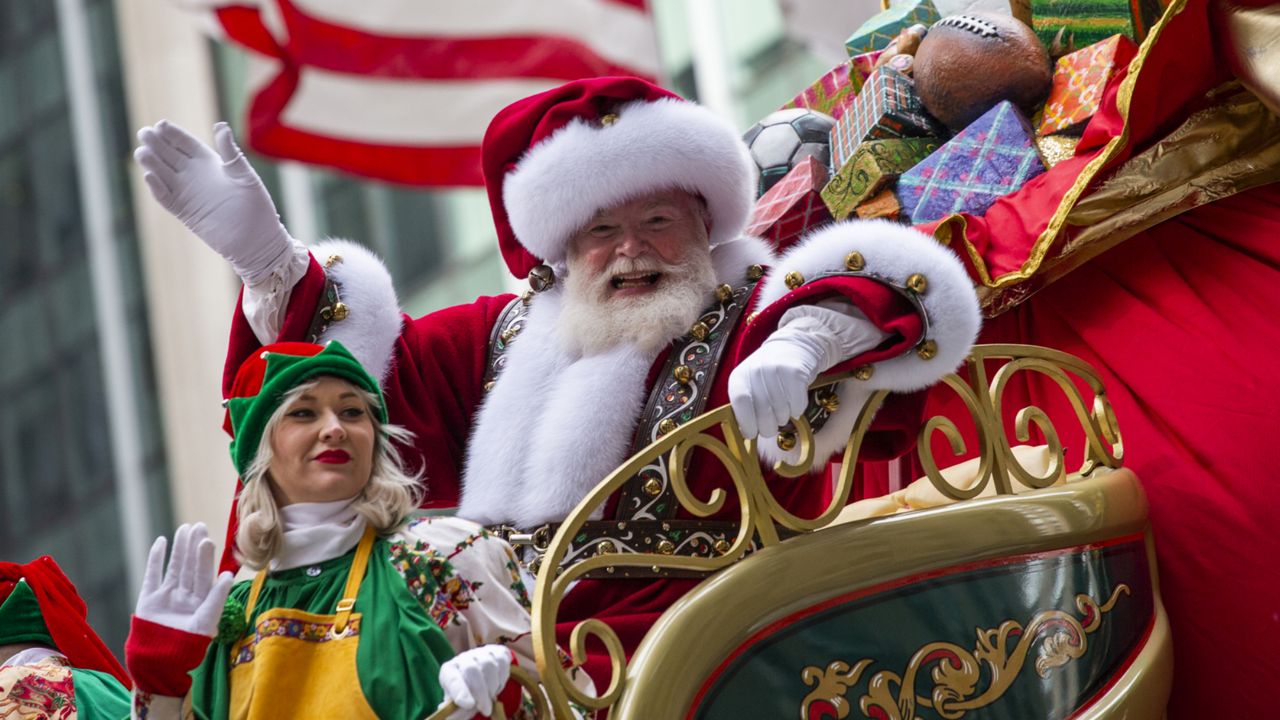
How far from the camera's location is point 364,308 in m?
3.64

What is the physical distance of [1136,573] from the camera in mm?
3240

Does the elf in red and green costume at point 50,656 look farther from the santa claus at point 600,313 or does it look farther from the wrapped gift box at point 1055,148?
the wrapped gift box at point 1055,148

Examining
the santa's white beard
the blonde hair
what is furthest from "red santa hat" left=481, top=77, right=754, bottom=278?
the blonde hair

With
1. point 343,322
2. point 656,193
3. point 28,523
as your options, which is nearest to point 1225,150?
point 656,193

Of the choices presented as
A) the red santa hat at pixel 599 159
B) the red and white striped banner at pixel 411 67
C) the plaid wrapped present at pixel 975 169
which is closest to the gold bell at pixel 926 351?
the red santa hat at pixel 599 159

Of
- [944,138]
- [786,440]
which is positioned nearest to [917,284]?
[786,440]

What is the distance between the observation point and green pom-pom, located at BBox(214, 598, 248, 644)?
2.53 meters

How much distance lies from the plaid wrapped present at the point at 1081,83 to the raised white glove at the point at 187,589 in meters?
2.43

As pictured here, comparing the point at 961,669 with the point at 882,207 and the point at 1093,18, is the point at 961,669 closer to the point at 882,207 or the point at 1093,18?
the point at 882,207

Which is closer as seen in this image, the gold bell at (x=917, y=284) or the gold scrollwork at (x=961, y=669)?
the gold scrollwork at (x=961, y=669)

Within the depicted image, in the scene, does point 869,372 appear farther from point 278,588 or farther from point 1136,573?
point 278,588

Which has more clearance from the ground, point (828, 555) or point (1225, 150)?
point (1225, 150)

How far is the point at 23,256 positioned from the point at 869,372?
13.7 metres

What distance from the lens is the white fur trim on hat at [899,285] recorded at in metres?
2.94
